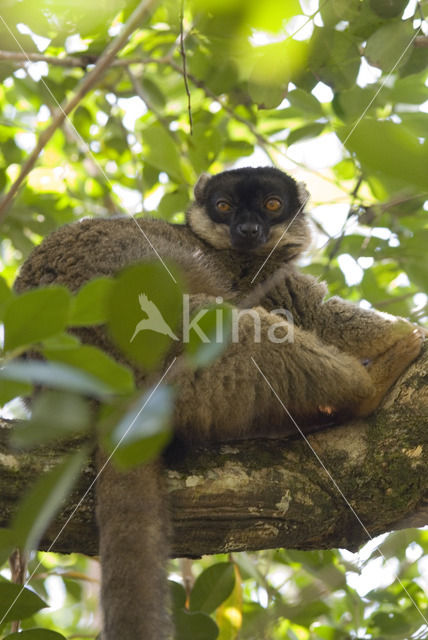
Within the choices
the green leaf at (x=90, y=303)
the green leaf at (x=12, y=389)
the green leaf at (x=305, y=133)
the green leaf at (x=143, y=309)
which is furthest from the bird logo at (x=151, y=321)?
the green leaf at (x=305, y=133)

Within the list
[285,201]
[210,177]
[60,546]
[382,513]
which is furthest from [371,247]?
[60,546]

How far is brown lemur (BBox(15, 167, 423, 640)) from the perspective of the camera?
10.3ft

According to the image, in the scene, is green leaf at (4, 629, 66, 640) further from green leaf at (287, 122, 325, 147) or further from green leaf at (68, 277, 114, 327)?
green leaf at (287, 122, 325, 147)

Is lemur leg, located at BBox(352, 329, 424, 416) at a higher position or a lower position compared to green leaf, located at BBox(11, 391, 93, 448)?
higher

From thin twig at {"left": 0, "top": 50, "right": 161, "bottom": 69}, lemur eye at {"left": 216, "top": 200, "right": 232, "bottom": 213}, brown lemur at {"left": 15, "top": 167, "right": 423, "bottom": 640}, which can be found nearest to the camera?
brown lemur at {"left": 15, "top": 167, "right": 423, "bottom": 640}

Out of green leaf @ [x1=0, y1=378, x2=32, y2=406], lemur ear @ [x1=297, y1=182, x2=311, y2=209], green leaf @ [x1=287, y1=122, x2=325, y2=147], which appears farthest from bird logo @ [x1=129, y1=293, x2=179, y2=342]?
lemur ear @ [x1=297, y1=182, x2=311, y2=209]

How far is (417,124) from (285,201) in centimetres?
341

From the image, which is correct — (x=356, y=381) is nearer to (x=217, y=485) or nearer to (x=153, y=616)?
(x=217, y=485)

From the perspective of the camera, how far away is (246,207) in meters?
6.06

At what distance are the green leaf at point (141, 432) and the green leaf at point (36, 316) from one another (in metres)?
0.30

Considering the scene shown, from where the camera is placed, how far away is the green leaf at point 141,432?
1460 mm

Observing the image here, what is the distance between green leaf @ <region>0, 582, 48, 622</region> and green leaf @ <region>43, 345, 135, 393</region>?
164 centimetres

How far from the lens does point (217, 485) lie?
3.71 meters

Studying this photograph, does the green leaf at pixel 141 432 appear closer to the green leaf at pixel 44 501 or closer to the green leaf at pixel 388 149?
the green leaf at pixel 44 501
